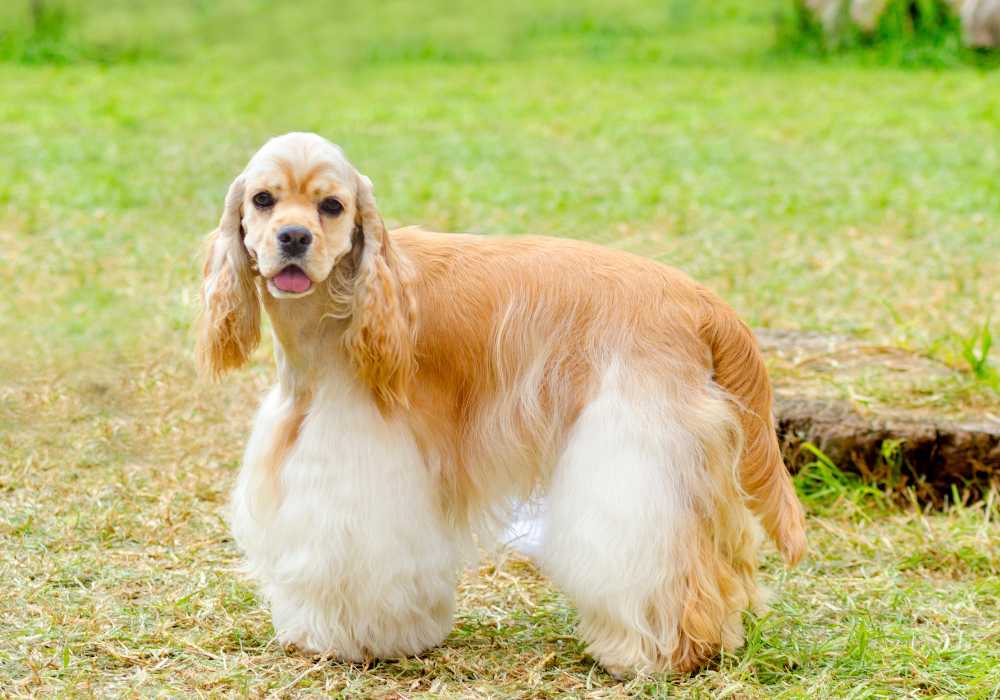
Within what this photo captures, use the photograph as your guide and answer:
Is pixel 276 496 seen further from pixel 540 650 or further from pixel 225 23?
pixel 225 23

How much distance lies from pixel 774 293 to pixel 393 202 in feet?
9.38

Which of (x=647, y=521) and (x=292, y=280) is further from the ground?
(x=292, y=280)

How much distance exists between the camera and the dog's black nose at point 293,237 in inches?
142

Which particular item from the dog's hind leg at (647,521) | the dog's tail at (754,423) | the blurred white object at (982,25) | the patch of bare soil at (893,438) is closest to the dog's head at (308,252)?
the dog's hind leg at (647,521)

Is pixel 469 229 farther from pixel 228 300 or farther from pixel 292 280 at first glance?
pixel 292 280

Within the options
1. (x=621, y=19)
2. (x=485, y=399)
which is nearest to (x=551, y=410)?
(x=485, y=399)

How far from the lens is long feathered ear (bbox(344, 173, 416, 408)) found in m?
3.74

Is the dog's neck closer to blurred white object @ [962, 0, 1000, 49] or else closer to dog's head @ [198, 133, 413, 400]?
dog's head @ [198, 133, 413, 400]

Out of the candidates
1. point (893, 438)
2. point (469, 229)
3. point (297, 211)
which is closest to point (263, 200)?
point (297, 211)

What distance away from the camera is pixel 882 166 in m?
10.5

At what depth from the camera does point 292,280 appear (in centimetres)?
367

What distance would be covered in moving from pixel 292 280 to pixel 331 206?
230mm

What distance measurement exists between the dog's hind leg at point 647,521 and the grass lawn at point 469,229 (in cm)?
15

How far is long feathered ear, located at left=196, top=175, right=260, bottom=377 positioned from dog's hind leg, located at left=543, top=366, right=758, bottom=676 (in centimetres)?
96
